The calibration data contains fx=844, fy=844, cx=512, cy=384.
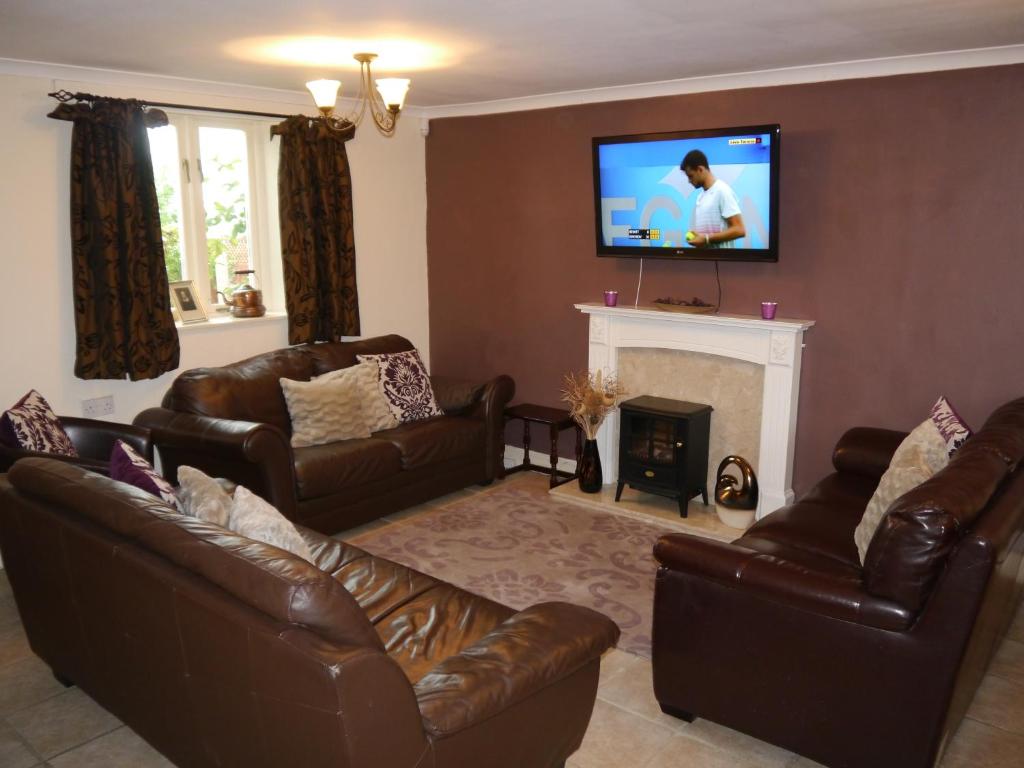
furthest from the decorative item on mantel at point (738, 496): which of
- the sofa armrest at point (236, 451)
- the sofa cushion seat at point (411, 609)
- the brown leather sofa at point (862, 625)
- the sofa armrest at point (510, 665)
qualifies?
the sofa armrest at point (510, 665)

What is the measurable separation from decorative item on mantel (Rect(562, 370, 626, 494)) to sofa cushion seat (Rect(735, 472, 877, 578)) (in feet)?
4.80

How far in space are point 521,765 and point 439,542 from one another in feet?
7.57

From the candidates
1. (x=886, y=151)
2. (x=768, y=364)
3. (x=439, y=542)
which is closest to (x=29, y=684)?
(x=439, y=542)

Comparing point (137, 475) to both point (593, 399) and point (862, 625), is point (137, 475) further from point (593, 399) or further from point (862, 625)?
point (593, 399)

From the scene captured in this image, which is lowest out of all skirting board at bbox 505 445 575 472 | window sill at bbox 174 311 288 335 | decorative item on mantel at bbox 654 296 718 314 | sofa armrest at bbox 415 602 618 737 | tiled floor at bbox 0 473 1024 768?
tiled floor at bbox 0 473 1024 768

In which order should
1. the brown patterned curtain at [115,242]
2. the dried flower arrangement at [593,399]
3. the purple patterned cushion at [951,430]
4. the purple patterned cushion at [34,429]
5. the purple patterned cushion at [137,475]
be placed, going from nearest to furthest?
the purple patterned cushion at [137,475] → the purple patterned cushion at [951,430] → the purple patterned cushion at [34,429] → the brown patterned curtain at [115,242] → the dried flower arrangement at [593,399]

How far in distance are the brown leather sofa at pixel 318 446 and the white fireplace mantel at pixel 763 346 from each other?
947 millimetres

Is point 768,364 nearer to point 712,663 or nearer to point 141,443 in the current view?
point 712,663

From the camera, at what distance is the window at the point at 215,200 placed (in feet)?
15.9

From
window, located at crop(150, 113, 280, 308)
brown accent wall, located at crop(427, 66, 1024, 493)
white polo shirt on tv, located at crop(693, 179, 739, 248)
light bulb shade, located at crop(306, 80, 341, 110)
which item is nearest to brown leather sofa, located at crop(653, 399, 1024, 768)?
brown accent wall, located at crop(427, 66, 1024, 493)

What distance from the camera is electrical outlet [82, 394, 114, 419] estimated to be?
447 centimetres

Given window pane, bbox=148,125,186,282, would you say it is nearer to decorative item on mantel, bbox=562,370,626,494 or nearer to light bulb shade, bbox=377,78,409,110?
light bulb shade, bbox=377,78,409,110

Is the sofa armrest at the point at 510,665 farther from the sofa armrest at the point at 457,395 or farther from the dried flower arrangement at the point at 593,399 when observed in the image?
the sofa armrest at the point at 457,395

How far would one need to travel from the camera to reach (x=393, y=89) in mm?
3623
